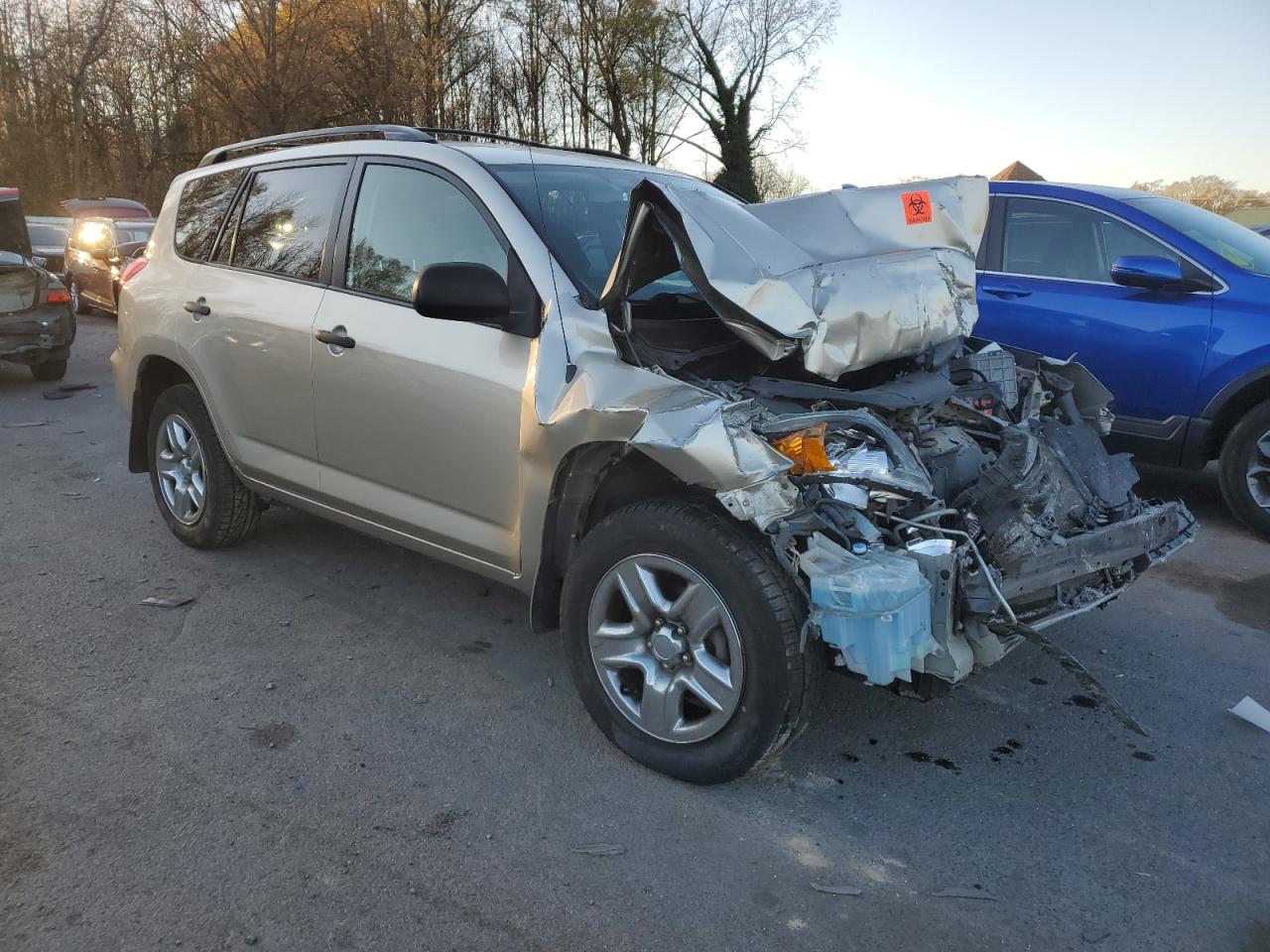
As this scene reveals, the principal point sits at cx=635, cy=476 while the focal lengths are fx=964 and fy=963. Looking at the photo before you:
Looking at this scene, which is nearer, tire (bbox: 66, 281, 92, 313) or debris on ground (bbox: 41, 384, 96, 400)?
debris on ground (bbox: 41, 384, 96, 400)

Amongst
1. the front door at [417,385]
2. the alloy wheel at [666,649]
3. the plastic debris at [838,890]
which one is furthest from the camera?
the front door at [417,385]

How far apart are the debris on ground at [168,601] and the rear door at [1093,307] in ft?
15.6

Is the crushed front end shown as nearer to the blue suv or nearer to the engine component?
the engine component

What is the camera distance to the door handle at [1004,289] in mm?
5914

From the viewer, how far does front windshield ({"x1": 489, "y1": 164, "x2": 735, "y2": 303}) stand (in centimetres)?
333

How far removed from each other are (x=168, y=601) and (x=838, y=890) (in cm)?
328

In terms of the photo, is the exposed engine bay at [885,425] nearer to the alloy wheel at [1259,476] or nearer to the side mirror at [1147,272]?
the side mirror at [1147,272]

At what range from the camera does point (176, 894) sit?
2457mm

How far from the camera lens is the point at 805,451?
8.94 ft

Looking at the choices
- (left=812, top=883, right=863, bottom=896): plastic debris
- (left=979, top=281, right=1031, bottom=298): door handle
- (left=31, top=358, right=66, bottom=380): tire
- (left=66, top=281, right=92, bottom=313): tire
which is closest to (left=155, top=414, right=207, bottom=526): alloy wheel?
(left=812, top=883, right=863, bottom=896): plastic debris

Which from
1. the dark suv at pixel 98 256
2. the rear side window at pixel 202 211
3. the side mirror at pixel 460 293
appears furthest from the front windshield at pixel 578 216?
the dark suv at pixel 98 256

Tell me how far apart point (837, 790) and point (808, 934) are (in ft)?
2.17

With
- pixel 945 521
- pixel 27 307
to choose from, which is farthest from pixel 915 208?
pixel 27 307

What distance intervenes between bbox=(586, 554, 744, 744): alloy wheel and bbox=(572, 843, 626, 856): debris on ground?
0.39m
